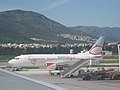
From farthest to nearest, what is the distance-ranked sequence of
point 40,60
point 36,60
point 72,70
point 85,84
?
1. point 40,60
2. point 36,60
3. point 72,70
4. point 85,84

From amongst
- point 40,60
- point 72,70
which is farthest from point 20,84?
point 40,60

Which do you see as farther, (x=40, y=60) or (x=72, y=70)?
(x=40, y=60)

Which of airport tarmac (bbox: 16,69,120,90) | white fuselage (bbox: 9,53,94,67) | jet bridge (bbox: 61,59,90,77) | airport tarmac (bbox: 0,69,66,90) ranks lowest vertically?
airport tarmac (bbox: 16,69,120,90)

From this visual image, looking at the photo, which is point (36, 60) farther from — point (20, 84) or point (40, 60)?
point (20, 84)

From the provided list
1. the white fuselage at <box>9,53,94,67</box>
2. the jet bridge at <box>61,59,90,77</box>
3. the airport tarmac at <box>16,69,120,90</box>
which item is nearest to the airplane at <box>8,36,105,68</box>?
the white fuselage at <box>9,53,94,67</box>

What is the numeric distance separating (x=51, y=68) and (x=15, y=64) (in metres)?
8.02

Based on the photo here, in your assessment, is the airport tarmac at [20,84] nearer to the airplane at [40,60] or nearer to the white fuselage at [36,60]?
the airplane at [40,60]

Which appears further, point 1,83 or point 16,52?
point 16,52

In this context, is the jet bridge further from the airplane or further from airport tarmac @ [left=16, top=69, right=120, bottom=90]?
the airplane

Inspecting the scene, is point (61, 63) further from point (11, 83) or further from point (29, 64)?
point (11, 83)

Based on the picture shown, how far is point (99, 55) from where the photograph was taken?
76750mm

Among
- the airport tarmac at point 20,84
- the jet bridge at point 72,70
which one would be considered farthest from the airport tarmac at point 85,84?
the airport tarmac at point 20,84

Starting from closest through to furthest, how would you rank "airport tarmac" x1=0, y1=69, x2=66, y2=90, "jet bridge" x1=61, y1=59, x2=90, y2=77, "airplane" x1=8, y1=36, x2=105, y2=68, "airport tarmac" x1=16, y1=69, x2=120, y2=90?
"airport tarmac" x1=0, y1=69, x2=66, y2=90 → "airport tarmac" x1=16, y1=69, x2=120, y2=90 → "jet bridge" x1=61, y1=59, x2=90, y2=77 → "airplane" x1=8, y1=36, x2=105, y2=68

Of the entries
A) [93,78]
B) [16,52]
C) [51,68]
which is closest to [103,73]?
[93,78]
